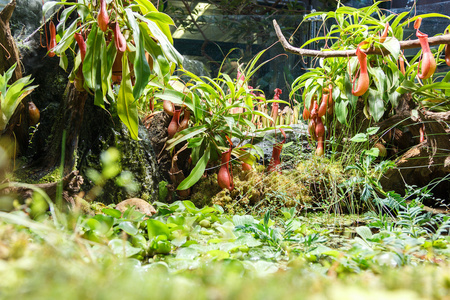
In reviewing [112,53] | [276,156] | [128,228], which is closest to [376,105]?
[276,156]

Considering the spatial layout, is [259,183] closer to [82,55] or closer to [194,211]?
[194,211]

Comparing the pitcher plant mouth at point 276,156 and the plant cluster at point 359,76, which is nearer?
the plant cluster at point 359,76

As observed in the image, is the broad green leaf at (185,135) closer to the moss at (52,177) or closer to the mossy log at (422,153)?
the moss at (52,177)

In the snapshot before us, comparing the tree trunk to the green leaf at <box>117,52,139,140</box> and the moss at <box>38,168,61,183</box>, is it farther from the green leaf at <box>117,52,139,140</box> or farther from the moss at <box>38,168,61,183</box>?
the green leaf at <box>117,52,139,140</box>

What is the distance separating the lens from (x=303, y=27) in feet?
14.5

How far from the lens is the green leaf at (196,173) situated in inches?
78.8

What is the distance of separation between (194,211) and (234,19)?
3.75 m

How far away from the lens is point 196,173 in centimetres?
204

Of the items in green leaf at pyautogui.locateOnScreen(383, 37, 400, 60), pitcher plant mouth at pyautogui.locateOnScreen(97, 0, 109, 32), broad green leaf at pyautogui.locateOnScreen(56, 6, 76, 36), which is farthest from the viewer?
green leaf at pyautogui.locateOnScreen(383, 37, 400, 60)

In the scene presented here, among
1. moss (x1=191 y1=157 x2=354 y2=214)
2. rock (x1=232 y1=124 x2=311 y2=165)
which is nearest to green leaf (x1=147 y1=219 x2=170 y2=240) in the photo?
moss (x1=191 y1=157 x2=354 y2=214)

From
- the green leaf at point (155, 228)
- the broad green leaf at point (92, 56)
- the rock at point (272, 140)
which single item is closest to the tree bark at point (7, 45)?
the broad green leaf at point (92, 56)

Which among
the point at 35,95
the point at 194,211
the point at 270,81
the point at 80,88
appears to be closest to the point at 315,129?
the point at 194,211

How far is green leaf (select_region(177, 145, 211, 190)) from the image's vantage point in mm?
2002

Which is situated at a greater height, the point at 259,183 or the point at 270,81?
the point at 270,81
